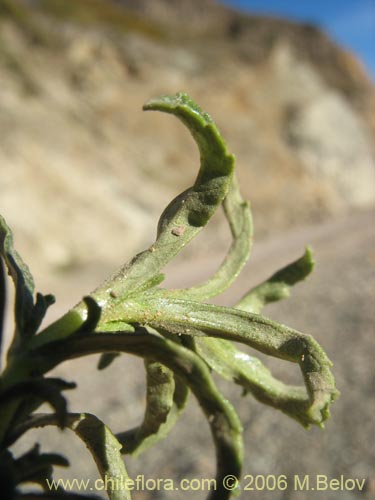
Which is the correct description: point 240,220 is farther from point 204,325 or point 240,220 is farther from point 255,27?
point 255,27

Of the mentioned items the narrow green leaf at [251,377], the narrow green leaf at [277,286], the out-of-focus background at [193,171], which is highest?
the out-of-focus background at [193,171]

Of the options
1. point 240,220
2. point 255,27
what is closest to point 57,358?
point 240,220

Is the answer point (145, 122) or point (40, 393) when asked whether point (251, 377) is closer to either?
point (40, 393)

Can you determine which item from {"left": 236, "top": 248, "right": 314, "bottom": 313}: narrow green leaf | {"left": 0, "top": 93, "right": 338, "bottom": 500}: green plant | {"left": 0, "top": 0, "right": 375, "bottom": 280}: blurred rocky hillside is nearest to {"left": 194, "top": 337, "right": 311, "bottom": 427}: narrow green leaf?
{"left": 0, "top": 93, "right": 338, "bottom": 500}: green plant

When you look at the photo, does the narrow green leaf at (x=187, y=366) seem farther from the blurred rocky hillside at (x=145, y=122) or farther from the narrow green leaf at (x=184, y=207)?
the blurred rocky hillside at (x=145, y=122)

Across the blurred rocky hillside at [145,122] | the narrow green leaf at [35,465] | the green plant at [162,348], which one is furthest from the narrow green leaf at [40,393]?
the blurred rocky hillside at [145,122]

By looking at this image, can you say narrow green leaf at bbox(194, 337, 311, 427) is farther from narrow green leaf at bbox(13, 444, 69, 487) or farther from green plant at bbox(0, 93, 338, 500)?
narrow green leaf at bbox(13, 444, 69, 487)
